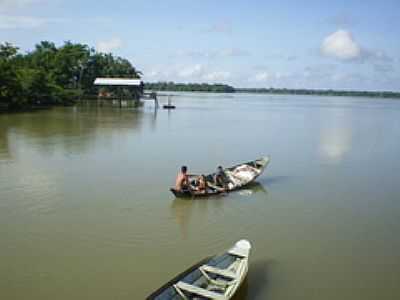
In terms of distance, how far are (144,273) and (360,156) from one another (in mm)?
16142

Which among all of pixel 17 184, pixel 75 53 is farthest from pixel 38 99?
pixel 17 184

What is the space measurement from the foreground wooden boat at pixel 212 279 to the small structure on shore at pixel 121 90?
4239 cm

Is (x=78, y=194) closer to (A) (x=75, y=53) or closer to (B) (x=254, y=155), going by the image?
(B) (x=254, y=155)

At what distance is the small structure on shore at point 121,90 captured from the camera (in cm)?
4794

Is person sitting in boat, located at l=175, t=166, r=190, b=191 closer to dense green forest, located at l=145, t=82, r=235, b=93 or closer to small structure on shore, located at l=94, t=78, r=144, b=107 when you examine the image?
small structure on shore, located at l=94, t=78, r=144, b=107

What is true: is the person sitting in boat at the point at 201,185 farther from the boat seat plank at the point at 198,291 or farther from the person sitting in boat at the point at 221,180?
the boat seat plank at the point at 198,291

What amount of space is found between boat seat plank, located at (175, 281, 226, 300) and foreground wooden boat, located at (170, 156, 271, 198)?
5617mm

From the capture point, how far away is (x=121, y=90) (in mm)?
56219

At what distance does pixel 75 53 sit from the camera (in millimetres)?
53781

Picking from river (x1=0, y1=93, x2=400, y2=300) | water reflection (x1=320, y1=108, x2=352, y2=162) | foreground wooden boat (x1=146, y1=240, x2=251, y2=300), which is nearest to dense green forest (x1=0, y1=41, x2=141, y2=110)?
river (x1=0, y1=93, x2=400, y2=300)

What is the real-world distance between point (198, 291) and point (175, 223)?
173 inches

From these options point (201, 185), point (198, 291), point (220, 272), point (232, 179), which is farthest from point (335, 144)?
point (198, 291)

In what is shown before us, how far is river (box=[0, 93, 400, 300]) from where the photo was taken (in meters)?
7.36

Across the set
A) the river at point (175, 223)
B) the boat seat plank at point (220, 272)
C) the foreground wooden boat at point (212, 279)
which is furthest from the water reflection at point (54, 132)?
the boat seat plank at point (220, 272)
